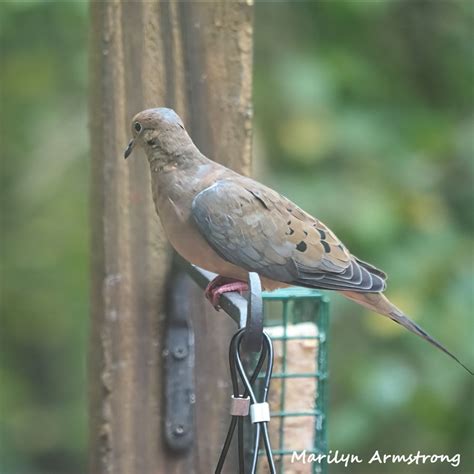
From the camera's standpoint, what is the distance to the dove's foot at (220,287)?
2222 mm

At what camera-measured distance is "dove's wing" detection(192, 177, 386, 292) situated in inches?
87.7

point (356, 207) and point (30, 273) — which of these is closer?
point (356, 207)

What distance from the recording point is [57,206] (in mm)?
5145

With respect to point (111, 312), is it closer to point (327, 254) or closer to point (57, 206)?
point (327, 254)

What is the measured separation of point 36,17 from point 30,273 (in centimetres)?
139

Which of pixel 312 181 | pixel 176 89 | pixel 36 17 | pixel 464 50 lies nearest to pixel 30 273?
pixel 36 17

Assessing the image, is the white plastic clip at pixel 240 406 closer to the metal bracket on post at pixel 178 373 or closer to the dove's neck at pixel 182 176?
the dove's neck at pixel 182 176

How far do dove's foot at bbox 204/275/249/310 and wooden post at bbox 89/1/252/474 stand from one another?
0.29m

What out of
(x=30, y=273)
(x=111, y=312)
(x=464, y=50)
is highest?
(x=464, y=50)

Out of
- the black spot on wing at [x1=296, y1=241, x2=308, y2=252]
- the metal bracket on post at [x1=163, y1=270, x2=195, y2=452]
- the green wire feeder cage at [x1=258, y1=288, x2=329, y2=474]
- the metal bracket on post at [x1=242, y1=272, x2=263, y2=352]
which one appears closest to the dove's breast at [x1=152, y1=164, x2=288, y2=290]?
the black spot on wing at [x1=296, y1=241, x2=308, y2=252]

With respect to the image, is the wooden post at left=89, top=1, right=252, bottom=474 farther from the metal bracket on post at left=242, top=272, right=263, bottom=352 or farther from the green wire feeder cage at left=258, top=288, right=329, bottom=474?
the metal bracket on post at left=242, top=272, right=263, bottom=352

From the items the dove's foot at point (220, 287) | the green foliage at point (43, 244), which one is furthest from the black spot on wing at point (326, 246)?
the green foliage at point (43, 244)

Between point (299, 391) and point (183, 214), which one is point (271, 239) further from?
point (299, 391)

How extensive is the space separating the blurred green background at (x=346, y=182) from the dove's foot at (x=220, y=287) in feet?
4.50
